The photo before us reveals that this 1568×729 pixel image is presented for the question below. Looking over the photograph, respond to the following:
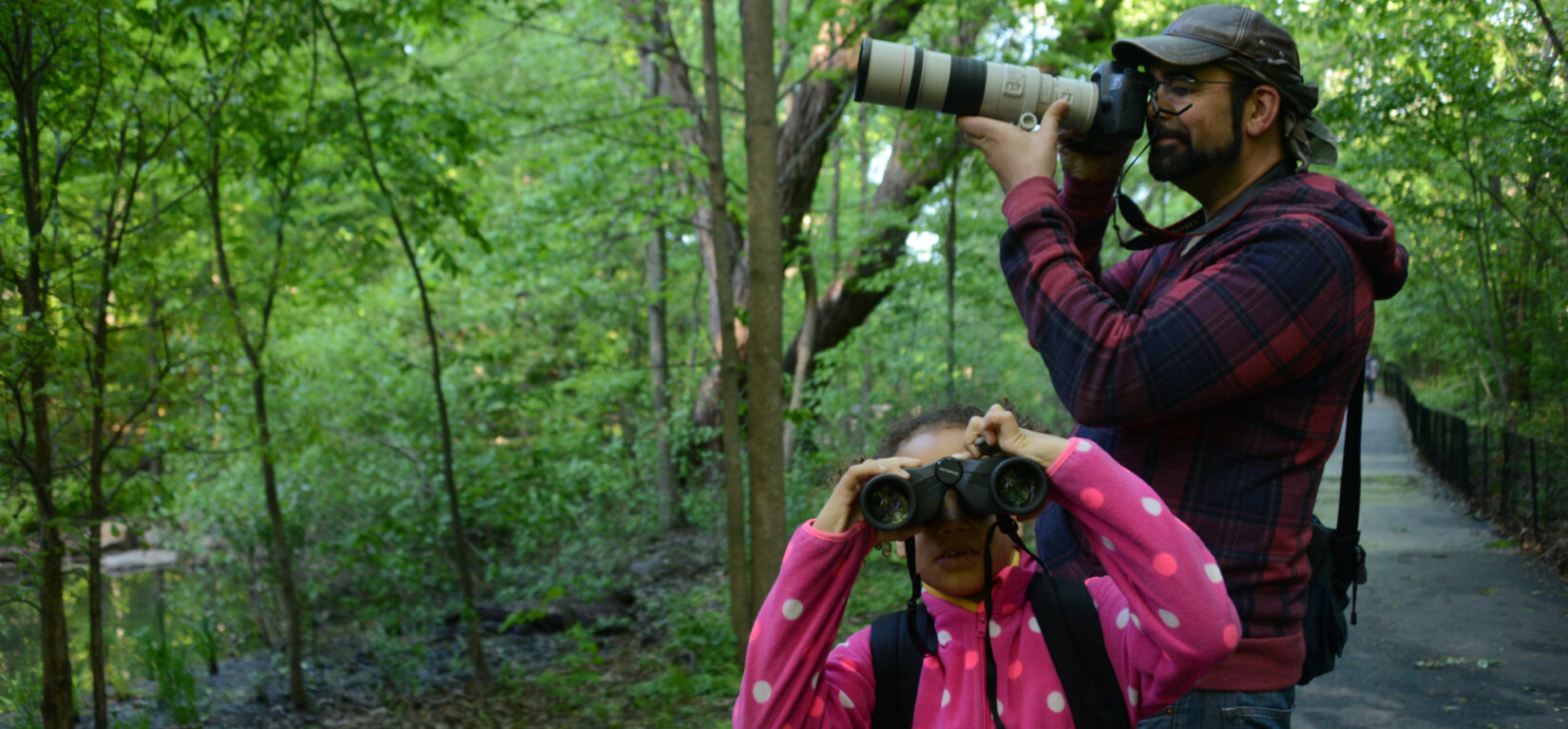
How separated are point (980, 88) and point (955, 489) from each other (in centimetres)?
81

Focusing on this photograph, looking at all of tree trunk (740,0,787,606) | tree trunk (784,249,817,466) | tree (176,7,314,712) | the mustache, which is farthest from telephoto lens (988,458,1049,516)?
tree trunk (784,249,817,466)

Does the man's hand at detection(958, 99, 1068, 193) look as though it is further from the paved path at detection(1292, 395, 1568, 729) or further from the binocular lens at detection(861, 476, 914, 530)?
the paved path at detection(1292, 395, 1568, 729)

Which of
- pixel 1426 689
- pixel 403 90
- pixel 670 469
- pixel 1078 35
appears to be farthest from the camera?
pixel 403 90

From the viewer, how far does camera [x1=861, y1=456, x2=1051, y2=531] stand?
1364mm

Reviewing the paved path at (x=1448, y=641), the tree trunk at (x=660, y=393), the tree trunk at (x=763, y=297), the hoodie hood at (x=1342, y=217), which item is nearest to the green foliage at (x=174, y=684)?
the tree trunk at (x=763, y=297)

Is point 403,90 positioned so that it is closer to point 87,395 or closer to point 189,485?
point 189,485

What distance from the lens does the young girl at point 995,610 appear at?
132 centimetres

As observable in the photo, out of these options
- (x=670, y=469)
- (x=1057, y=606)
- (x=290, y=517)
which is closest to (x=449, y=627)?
(x=290, y=517)

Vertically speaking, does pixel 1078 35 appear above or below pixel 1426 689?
above

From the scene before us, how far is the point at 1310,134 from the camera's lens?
1.73 meters

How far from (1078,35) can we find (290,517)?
7.21m

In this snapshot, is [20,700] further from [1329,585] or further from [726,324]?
[1329,585]

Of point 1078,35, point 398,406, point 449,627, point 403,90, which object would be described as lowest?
point 449,627

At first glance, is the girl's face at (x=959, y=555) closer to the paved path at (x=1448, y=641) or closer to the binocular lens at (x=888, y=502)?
the binocular lens at (x=888, y=502)
